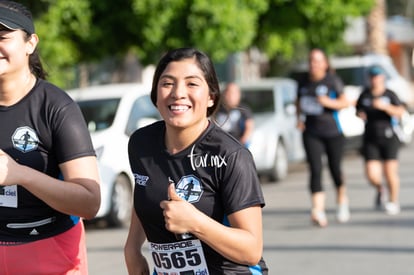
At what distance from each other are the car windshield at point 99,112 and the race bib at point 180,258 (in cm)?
867

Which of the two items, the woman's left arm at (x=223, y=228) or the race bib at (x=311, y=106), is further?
the race bib at (x=311, y=106)

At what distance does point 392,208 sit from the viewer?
39.2ft

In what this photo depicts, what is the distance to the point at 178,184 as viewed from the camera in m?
3.36

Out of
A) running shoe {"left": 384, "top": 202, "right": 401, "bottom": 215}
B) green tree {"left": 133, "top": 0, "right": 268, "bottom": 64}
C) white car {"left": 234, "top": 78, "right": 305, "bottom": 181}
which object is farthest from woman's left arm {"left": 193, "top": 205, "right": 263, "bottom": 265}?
green tree {"left": 133, "top": 0, "right": 268, "bottom": 64}

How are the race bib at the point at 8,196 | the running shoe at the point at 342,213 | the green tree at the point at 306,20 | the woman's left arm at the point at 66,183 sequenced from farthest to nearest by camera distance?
1. the green tree at the point at 306,20
2. the running shoe at the point at 342,213
3. the race bib at the point at 8,196
4. the woman's left arm at the point at 66,183

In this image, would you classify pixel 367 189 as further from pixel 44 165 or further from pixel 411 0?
pixel 411 0

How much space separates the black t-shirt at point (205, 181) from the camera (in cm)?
330

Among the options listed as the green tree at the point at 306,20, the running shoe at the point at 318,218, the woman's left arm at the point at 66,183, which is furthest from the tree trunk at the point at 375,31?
the woman's left arm at the point at 66,183

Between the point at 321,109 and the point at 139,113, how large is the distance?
270 centimetres

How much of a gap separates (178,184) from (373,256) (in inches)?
231

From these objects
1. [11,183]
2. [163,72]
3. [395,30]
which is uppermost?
[163,72]

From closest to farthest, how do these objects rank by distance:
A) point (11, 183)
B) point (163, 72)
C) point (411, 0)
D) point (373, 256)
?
point (11, 183)
point (163, 72)
point (373, 256)
point (411, 0)

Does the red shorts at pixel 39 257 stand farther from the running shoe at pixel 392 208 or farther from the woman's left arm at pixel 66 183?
the running shoe at pixel 392 208

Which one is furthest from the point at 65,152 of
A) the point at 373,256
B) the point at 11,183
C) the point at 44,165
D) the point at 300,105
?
the point at 300,105
